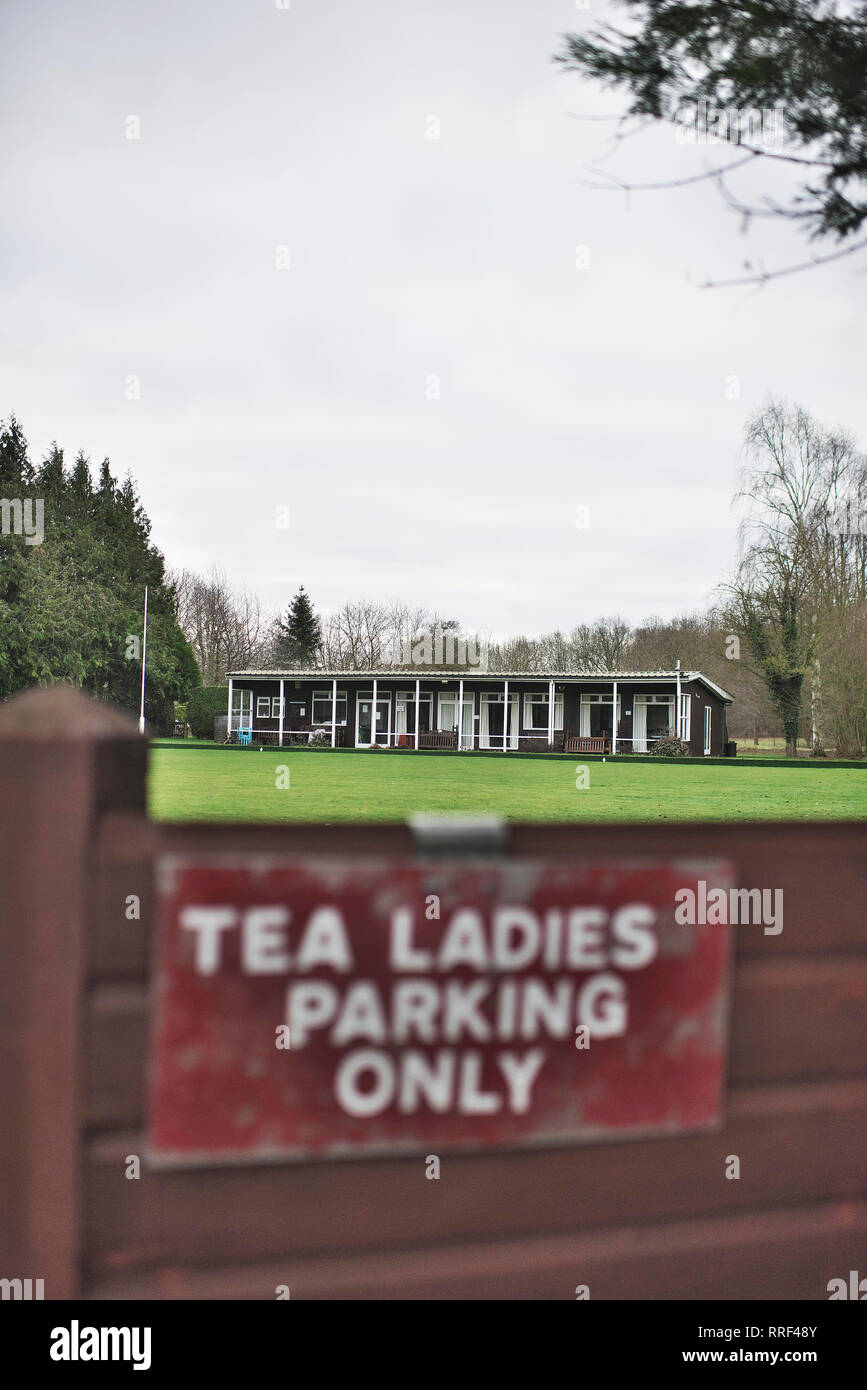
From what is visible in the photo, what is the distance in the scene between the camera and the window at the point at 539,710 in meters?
36.7

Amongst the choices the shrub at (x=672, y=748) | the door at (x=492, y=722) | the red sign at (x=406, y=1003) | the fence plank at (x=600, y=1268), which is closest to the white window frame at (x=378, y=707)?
the door at (x=492, y=722)

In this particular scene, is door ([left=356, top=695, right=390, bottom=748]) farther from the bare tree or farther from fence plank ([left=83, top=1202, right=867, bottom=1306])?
fence plank ([left=83, top=1202, right=867, bottom=1306])

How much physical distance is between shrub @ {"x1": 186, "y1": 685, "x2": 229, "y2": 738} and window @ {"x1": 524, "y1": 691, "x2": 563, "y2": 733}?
13.1 m

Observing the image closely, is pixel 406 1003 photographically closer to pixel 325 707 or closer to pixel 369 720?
pixel 369 720

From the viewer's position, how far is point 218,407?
102 feet

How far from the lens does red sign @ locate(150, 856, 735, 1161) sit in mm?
1198

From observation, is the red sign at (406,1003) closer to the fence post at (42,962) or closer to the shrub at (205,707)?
the fence post at (42,962)

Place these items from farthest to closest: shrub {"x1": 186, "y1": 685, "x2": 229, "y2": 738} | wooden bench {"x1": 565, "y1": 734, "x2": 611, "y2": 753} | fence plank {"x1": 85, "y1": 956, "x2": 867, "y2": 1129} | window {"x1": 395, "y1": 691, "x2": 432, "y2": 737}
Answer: shrub {"x1": 186, "y1": 685, "x2": 229, "y2": 738}, window {"x1": 395, "y1": 691, "x2": 432, "y2": 737}, wooden bench {"x1": 565, "y1": 734, "x2": 611, "y2": 753}, fence plank {"x1": 85, "y1": 956, "x2": 867, "y2": 1129}


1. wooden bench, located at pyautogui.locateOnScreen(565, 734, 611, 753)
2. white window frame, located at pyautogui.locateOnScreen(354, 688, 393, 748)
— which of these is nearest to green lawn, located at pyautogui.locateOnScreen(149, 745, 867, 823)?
wooden bench, located at pyautogui.locateOnScreen(565, 734, 611, 753)

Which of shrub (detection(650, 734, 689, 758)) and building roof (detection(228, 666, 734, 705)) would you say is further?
building roof (detection(228, 666, 734, 705))

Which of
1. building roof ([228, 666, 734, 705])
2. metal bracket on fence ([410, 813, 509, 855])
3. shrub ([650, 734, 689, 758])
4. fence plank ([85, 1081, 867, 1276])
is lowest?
fence plank ([85, 1081, 867, 1276])

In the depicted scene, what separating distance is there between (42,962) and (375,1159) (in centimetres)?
51
